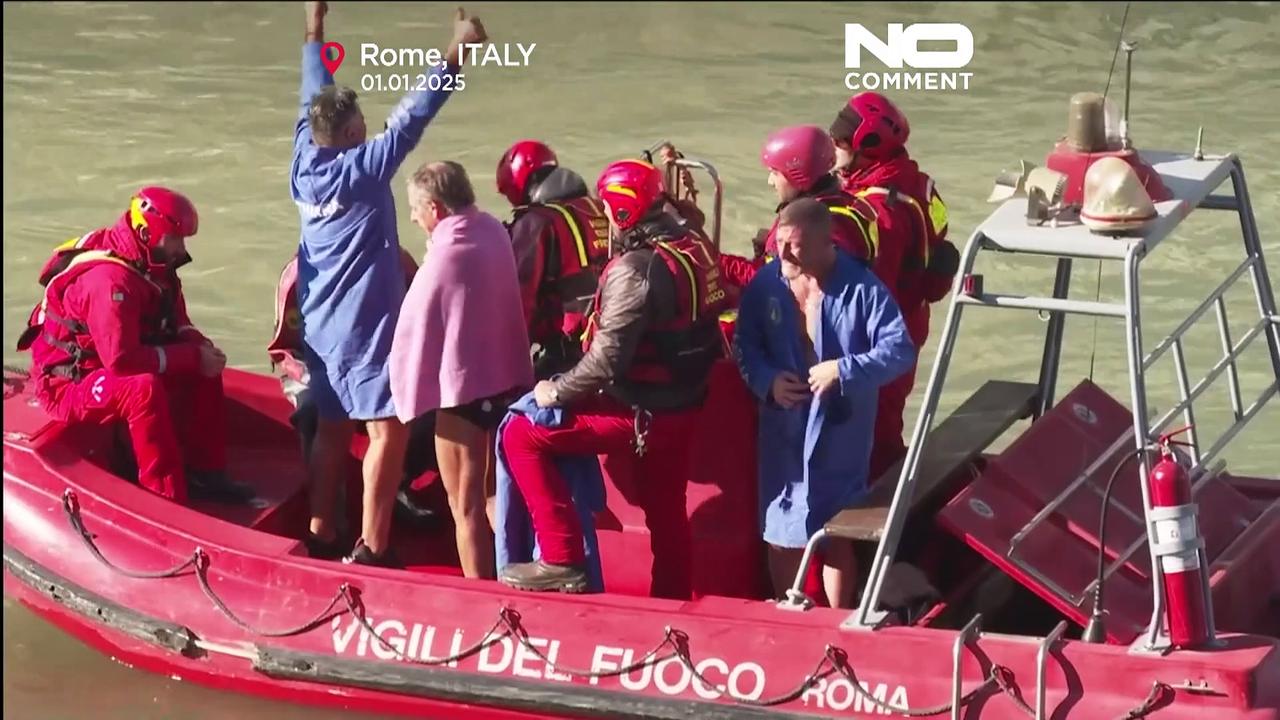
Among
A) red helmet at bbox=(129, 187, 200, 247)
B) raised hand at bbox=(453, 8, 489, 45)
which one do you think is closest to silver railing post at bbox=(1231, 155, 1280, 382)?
raised hand at bbox=(453, 8, 489, 45)

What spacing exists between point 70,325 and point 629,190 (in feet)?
7.83

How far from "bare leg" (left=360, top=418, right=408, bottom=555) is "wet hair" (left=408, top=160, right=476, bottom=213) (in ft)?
2.95

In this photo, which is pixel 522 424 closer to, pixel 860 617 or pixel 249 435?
pixel 860 617

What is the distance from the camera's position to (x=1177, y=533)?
6059 millimetres

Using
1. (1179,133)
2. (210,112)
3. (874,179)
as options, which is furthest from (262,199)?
(874,179)

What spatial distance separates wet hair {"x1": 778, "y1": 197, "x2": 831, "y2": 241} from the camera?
21.4 feet

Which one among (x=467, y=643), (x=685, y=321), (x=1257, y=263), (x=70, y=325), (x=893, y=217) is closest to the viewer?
(x=685, y=321)

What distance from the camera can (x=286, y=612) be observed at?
7.32 meters

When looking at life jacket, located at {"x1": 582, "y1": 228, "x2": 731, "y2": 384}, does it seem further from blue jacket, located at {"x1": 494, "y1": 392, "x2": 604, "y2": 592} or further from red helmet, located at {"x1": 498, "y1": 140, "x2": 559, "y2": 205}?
red helmet, located at {"x1": 498, "y1": 140, "x2": 559, "y2": 205}

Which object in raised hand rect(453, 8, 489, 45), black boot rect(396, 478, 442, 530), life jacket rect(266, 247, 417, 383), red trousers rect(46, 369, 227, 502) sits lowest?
black boot rect(396, 478, 442, 530)

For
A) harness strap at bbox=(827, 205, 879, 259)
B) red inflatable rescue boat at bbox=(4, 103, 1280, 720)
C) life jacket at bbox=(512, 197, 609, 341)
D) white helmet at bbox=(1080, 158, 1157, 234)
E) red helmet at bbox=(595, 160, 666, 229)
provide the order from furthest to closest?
life jacket at bbox=(512, 197, 609, 341)
harness strap at bbox=(827, 205, 879, 259)
red helmet at bbox=(595, 160, 666, 229)
red inflatable rescue boat at bbox=(4, 103, 1280, 720)
white helmet at bbox=(1080, 158, 1157, 234)

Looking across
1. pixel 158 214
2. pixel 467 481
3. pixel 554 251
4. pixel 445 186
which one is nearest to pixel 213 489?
pixel 158 214

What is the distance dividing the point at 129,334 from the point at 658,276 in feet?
7.05

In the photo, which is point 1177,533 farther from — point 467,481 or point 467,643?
point 467,481
